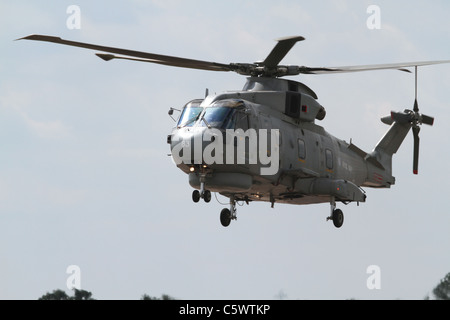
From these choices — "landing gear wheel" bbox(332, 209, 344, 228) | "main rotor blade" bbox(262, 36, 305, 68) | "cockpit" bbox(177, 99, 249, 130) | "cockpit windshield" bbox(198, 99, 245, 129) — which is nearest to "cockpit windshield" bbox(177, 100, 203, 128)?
"cockpit" bbox(177, 99, 249, 130)

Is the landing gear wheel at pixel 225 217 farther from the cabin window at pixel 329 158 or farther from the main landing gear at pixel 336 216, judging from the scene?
the cabin window at pixel 329 158

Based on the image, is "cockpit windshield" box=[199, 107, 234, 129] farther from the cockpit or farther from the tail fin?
the tail fin

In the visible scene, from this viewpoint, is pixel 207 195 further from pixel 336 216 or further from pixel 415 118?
pixel 415 118

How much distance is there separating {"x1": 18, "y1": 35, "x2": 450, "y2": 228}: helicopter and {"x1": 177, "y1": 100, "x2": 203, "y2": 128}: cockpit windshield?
0.03 metres

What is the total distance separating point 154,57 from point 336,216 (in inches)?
312

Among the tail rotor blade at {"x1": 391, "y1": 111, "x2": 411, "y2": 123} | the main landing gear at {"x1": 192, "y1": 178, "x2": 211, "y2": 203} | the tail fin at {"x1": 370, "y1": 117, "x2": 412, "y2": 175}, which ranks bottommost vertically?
the main landing gear at {"x1": 192, "y1": 178, "x2": 211, "y2": 203}

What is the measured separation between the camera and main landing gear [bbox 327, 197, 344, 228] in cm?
3536

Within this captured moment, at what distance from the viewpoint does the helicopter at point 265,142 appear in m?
31.4

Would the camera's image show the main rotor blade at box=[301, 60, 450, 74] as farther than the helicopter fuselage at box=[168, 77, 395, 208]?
Yes

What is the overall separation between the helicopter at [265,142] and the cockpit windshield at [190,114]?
0.09 ft

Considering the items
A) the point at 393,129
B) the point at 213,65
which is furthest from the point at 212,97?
the point at 393,129
